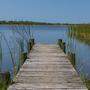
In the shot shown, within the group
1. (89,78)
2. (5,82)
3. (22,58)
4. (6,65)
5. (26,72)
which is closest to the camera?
(5,82)

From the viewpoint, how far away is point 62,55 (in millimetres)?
9547

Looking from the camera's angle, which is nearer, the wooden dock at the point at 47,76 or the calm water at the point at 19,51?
the wooden dock at the point at 47,76

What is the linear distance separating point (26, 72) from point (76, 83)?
4.76ft

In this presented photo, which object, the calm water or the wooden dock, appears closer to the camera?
the wooden dock

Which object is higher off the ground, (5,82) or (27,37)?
(5,82)

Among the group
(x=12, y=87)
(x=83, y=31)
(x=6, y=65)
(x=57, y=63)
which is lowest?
(x=83, y=31)

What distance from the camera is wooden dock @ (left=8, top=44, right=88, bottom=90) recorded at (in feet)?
17.5

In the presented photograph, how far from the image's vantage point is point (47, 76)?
20.4ft

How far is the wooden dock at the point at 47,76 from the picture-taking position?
533 cm

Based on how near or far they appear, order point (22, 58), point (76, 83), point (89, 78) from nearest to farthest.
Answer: point (76, 83)
point (22, 58)
point (89, 78)

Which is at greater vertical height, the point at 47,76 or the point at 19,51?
the point at 47,76

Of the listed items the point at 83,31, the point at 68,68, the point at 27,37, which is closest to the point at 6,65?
the point at 27,37

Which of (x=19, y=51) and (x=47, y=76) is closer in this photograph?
(x=47, y=76)

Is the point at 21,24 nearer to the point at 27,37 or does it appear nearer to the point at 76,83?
the point at 27,37
